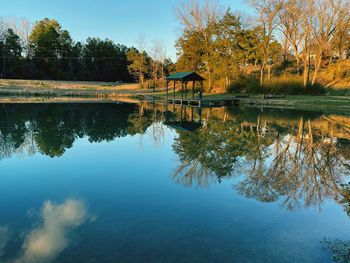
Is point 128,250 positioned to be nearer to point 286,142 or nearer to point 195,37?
point 286,142

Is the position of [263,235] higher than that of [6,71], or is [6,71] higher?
[6,71]

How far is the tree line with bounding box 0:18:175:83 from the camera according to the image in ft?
192

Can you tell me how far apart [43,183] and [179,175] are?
136 inches

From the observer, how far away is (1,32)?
58.8m

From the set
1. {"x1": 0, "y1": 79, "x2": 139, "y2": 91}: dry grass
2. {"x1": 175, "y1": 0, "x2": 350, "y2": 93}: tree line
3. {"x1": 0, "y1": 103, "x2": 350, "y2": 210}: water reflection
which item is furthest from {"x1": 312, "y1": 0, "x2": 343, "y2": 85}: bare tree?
{"x1": 0, "y1": 79, "x2": 139, "y2": 91}: dry grass

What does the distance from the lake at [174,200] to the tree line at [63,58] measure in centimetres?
4672

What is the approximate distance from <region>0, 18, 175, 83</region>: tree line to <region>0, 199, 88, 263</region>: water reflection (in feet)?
165

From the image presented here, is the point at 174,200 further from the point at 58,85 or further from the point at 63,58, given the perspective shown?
the point at 63,58

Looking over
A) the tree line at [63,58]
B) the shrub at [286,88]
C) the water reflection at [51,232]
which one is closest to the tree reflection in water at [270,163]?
the water reflection at [51,232]

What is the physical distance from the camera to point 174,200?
5.15 meters

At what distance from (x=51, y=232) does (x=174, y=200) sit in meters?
2.36

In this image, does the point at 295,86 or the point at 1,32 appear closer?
the point at 295,86

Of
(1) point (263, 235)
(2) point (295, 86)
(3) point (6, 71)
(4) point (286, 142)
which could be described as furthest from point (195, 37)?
(3) point (6, 71)

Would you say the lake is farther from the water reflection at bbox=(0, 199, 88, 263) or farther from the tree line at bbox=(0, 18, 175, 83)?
the tree line at bbox=(0, 18, 175, 83)
